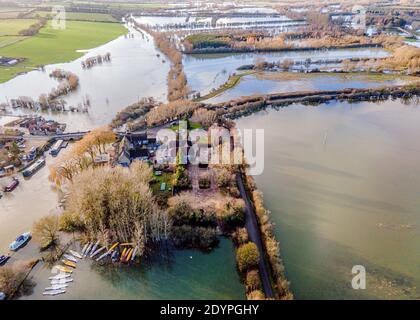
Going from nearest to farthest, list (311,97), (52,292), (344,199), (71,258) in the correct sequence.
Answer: (52,292) → (71,258) → (344,199) → (311,97)

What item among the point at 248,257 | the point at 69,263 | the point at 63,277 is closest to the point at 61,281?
the point at 63,277

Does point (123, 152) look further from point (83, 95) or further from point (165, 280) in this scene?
point (83, 95)

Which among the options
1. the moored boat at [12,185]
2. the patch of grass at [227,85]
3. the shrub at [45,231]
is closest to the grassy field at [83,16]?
the patch of grass at [227,85]

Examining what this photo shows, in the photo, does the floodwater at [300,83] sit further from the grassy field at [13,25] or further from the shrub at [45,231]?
the grassy field at [13,25]

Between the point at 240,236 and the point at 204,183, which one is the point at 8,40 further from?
the point at 240,236

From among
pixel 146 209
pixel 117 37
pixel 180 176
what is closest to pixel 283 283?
pixel 146 209

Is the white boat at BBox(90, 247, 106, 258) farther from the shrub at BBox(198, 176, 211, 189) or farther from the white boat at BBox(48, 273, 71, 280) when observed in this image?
the shrub at BBox(198, 176, 211, 189)

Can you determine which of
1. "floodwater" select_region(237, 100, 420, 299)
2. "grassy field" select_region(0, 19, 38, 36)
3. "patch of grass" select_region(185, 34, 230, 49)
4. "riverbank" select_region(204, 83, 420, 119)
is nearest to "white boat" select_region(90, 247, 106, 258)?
"floodwater" select_region(237, 100, 420, 299)
